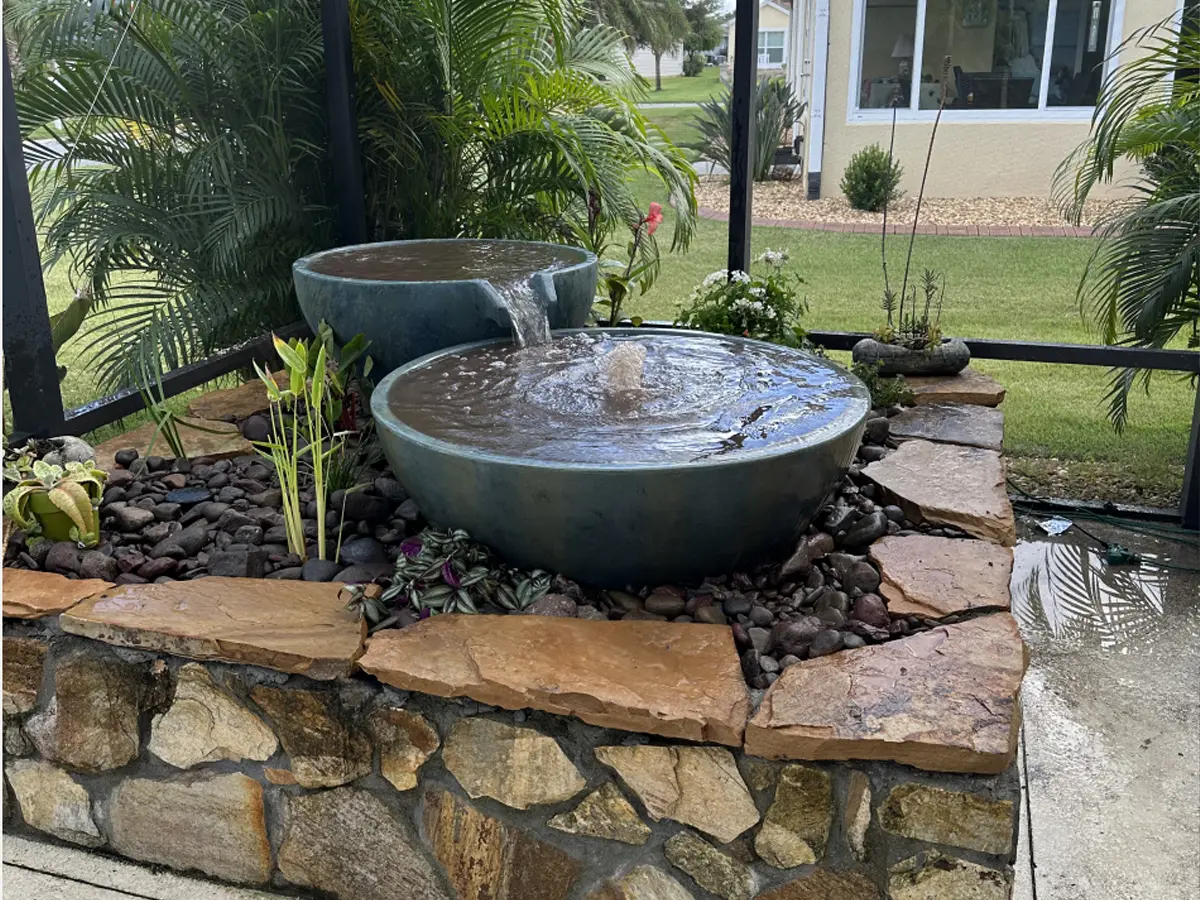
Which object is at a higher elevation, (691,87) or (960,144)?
(691,87)

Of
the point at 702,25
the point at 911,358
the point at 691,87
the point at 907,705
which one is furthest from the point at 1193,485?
the point at 691,87

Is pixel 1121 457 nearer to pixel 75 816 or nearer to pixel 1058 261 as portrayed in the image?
pixel 75 816

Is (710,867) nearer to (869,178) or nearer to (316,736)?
(316,736)

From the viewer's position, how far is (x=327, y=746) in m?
2.05

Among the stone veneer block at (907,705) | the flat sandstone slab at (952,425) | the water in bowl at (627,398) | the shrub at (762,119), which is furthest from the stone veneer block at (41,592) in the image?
the shrub at (762,119)

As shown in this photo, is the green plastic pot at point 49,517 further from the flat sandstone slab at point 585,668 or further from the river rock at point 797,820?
the river rock at point 797,820

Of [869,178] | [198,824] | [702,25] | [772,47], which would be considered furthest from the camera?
[772,47]

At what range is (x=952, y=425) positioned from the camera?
3.16 meters

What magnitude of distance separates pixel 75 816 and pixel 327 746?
66cm

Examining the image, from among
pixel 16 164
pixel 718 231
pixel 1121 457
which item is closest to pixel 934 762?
pixel 16 164

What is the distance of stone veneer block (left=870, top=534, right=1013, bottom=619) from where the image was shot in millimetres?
2135

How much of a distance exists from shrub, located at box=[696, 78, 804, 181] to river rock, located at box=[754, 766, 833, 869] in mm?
8908

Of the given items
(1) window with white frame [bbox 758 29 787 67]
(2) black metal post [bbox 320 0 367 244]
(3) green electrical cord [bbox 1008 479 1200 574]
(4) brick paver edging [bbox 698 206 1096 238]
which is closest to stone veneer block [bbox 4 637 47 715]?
(2) black metal post [bbox 320 0 367 244]

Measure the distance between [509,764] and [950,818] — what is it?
2.46ft
